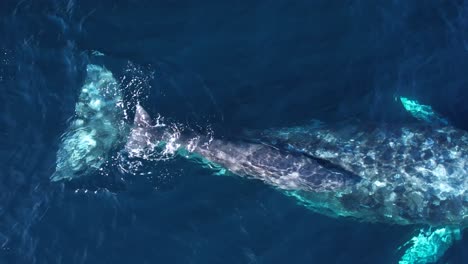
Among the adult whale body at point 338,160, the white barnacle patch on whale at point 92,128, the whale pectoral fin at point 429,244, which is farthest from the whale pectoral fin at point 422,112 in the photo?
the white barnacle patch on whale at point 92,128

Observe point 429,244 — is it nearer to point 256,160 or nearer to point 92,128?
point 256,160

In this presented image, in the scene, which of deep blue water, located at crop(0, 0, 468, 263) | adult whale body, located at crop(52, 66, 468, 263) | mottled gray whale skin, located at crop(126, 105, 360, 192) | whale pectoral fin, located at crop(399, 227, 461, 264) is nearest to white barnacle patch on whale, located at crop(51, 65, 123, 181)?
adult whale body, located at crop(52, 66, 468, 263)

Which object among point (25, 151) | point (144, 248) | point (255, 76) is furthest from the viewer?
point (255, 76)

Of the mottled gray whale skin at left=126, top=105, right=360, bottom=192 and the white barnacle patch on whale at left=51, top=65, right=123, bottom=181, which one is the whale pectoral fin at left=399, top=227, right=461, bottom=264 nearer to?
the mottled gray whale skin at left=126, top=105, right=360, bottom=192

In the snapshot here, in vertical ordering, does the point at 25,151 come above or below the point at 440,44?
below

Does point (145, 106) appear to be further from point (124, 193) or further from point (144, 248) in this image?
point (144, 248)

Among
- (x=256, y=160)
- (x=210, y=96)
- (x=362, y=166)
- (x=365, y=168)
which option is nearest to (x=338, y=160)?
(x=362, y=166)

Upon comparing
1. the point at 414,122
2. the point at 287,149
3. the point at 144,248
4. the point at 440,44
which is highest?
the point at 440,44

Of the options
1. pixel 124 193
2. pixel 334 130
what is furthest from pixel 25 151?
pixel 334 130
